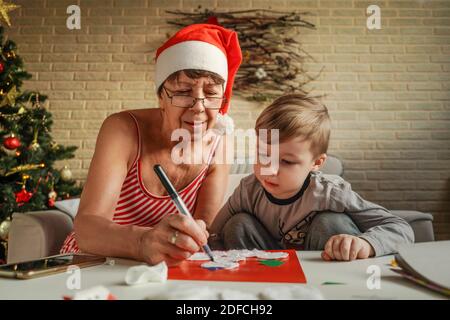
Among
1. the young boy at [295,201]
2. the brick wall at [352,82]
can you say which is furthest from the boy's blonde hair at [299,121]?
the brick wall at [352,82]

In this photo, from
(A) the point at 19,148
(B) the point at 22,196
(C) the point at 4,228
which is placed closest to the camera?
(C) the point at 4,228

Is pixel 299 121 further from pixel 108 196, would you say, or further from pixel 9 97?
pixel 9 97

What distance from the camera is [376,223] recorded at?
985 mm

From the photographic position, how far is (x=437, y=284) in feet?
1.55

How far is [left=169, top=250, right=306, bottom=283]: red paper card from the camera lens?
555 mm

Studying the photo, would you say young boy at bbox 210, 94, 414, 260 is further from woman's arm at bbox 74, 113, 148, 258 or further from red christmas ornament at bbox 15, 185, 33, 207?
red christmas ornament at bbox 15, 185, 33, 207

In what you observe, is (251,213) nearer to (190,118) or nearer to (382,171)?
(190,118)

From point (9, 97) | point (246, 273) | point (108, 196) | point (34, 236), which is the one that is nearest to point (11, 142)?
point (9, 97)

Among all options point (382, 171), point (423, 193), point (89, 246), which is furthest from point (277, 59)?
point (89, 246)

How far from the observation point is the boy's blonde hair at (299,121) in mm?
1112

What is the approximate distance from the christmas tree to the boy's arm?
2.05m

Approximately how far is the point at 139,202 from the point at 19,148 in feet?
5.77

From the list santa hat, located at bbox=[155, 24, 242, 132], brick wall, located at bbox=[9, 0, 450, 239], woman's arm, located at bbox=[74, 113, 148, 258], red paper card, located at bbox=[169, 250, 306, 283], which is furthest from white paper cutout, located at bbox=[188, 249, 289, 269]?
brick wall, located at bbox=[9, 0, 450, 239]

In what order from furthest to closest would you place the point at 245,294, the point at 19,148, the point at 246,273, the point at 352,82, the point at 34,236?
the point at 352,82 < the point at 19,148 < the point at 34,236 < the point at 246,273 < the point at 245,294
